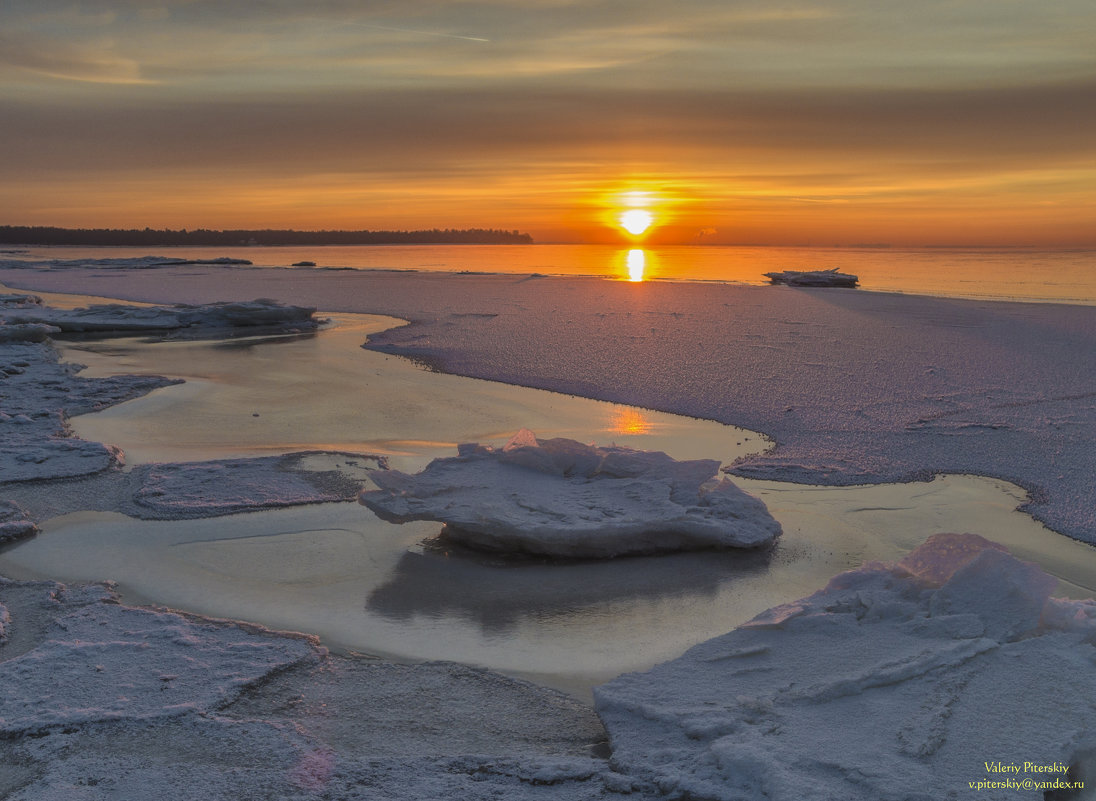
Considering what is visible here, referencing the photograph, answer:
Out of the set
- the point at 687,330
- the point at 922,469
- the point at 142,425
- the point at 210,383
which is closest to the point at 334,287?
the point at 687,330

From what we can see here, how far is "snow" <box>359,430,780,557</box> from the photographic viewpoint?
424cm

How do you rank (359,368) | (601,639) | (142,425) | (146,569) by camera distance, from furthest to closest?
(359,368)
(142,425)
(146,569)
(601,639)

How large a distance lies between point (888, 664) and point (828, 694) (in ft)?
0.94

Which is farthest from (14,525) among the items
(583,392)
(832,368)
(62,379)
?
(832,368)

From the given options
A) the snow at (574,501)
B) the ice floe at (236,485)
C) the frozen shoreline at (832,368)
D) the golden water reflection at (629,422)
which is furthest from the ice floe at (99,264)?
the snow at (574,501)

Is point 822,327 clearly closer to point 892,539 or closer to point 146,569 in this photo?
point 892,539

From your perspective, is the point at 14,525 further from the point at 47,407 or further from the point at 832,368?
the point at 832,368

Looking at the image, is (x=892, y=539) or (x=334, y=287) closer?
(x=892, y=539)

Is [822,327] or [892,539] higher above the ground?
[822,327]

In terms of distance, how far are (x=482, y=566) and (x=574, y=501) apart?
611 mm

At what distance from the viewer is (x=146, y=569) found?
4.14m

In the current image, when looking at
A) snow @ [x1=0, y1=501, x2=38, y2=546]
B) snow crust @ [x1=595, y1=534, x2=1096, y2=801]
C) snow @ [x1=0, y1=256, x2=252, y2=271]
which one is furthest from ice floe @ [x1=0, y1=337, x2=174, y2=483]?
snow @ [x1=0, y1=256, x2=252, y2=271]

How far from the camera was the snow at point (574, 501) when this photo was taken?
13.9ft

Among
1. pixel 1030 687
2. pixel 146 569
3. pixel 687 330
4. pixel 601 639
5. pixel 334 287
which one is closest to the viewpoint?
pixel 1030 687
